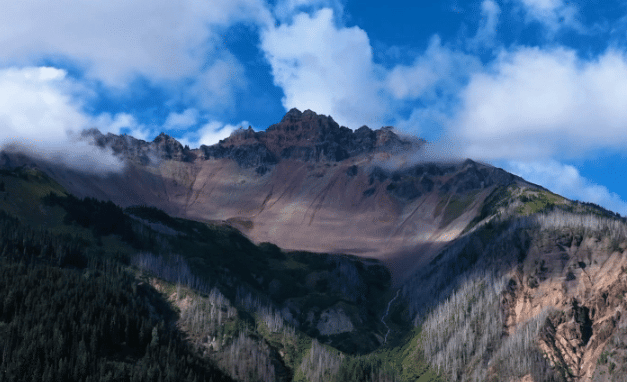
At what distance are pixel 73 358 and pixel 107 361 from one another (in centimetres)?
1107

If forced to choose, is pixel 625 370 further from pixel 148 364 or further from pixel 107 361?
pixel 107 361

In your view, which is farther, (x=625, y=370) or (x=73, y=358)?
(x=625, y=370)

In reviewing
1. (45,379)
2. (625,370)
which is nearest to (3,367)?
(45,379)

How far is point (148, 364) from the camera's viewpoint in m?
190

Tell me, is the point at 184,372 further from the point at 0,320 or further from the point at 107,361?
the point at 0,320

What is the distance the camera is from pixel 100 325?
655ft

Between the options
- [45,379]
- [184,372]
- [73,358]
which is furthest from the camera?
[184,372]

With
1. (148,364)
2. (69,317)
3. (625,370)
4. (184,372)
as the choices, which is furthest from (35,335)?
(625,370)

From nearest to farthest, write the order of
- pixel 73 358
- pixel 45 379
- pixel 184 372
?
pixel 45 379 < pixel 73 358 < pixel 184 372

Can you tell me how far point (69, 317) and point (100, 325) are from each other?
11067 millimetres

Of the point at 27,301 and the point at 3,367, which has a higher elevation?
the point at 27,301

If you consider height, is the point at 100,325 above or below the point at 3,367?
above

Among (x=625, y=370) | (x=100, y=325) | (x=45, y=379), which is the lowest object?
(x=45, y=379)

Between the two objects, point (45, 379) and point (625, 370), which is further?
point (625, 370)
